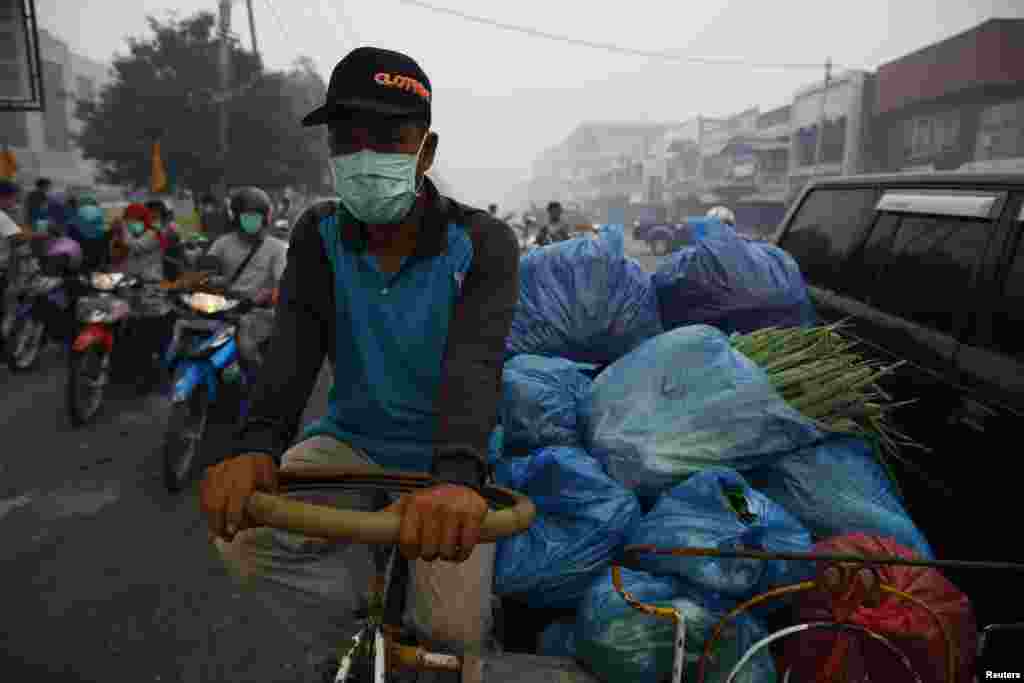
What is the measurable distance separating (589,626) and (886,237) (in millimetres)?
2207

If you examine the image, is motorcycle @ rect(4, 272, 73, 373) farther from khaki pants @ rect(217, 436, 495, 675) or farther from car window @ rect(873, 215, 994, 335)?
car window @ rect(873, 215, 994, 335)

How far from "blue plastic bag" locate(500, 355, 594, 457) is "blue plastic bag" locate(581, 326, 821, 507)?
0.57 ft

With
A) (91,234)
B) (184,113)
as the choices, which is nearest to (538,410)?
(91,234)

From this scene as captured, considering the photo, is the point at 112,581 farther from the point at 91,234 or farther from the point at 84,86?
the point at 84,86

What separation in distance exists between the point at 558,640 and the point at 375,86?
4.74ft

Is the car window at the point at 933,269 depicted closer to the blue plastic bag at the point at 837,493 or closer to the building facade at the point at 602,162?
the blue plastic bag at the point at 837,493

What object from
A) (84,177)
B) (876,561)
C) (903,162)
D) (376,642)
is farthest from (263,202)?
(84,177)

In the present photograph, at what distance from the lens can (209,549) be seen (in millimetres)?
3627

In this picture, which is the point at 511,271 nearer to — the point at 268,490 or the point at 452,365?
the point at 452,365

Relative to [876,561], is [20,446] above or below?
below

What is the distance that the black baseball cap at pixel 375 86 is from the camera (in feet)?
4.95

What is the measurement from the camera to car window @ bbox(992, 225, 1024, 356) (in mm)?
2012

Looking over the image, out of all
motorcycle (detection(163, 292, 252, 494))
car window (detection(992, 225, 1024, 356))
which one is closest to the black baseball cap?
car window (detection(992, 225, 1024, 356))

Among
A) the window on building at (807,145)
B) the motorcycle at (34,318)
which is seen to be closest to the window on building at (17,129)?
the motorcycle at (34,318)
